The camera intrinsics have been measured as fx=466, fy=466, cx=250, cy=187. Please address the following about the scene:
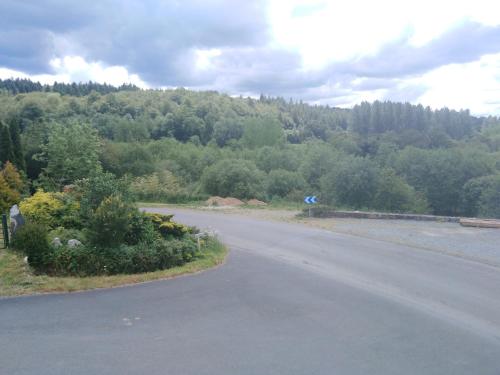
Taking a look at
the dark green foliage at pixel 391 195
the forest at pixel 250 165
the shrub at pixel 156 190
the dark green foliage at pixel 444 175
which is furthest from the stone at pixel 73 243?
the dark green foliage at pixel 444 175

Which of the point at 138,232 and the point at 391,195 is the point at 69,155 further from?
the point at 138,232

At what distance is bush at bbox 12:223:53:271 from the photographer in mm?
10383

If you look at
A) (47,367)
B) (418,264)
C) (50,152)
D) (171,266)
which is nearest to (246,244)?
(171,266)

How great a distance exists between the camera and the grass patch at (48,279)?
918cm

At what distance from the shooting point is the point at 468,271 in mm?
11859

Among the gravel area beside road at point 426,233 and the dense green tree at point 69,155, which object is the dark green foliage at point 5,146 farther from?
the gravel area beside road at point 426,233

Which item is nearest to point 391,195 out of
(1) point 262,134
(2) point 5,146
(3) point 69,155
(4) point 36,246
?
(3) point 69,155

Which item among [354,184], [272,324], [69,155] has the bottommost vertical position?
[272,324]

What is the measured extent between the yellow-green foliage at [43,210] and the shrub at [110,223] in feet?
9.76

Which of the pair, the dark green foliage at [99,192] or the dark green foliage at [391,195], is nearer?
the dark green foliage at [99,192]

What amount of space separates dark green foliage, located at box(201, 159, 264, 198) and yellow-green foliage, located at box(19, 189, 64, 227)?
69.2ft

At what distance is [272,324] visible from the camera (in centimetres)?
775

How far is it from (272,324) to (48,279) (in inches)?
194

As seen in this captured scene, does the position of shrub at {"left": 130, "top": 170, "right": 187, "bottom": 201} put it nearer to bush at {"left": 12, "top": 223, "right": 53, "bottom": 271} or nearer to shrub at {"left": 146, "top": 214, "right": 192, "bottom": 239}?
shrub at {"left": 146, "top": 214, "right": 192, "bottom": 239}
